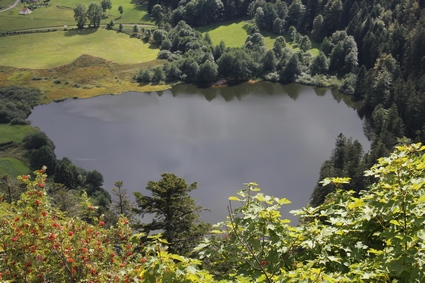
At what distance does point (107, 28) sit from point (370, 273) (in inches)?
5805

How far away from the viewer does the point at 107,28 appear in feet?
478

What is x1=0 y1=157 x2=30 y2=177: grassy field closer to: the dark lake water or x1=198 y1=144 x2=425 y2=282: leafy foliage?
the dark lake water

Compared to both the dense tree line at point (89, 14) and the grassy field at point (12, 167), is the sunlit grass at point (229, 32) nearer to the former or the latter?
the dense tree line at point (89, 14)

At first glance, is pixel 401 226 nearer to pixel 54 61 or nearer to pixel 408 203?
pixel 408 203

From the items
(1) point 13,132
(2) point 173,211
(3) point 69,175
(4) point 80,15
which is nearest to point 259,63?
(1) point 13,132

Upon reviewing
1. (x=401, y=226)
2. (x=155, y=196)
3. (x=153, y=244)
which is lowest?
(x=155, y=196)

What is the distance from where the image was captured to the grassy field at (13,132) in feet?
271

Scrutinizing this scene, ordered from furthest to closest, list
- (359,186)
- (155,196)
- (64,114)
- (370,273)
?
(64,114)
(359,186)
(155,196)
(370,273)

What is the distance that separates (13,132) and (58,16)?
83.9 meters

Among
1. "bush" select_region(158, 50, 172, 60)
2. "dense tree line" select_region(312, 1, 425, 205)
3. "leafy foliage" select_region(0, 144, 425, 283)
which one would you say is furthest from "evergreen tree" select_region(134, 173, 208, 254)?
"bush" select_region(158, 50, 172, 60)

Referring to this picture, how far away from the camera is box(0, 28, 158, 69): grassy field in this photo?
123500mm

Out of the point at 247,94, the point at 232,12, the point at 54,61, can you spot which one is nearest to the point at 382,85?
the point at 247,94

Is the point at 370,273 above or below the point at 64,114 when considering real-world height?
above

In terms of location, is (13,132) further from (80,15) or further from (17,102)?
(80,15)
